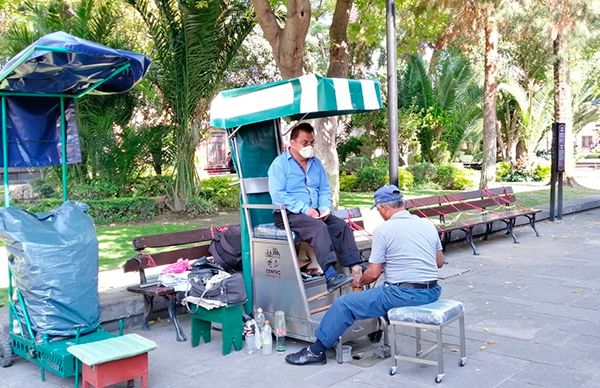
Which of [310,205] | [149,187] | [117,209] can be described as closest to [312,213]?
[310,205]

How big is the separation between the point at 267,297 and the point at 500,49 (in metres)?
24.1

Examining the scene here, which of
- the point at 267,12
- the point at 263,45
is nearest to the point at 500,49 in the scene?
the point at 263,45

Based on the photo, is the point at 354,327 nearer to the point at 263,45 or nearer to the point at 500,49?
the point at 263,45

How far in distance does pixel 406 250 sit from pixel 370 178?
52.6 feet

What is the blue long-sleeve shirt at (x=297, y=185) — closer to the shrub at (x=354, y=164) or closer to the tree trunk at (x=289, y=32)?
the tree trunk at (x=289, y=32)

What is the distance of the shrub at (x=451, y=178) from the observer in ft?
72.1

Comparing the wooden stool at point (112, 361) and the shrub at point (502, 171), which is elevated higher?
the shrub at point (502, 171)

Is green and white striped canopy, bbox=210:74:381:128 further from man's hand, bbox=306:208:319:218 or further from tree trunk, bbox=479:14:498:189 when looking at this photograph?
tree trunk, bbox=479:14:498:189

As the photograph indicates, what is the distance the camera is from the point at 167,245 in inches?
258

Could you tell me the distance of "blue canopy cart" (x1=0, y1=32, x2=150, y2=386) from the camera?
189 inches

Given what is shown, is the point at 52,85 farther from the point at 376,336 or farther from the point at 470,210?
the point at 470,210

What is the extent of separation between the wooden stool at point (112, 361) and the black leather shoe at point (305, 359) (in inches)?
47.9

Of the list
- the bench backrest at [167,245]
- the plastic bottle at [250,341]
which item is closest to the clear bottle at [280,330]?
A: the plastic bottle at [250,341]

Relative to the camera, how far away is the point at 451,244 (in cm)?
1092
